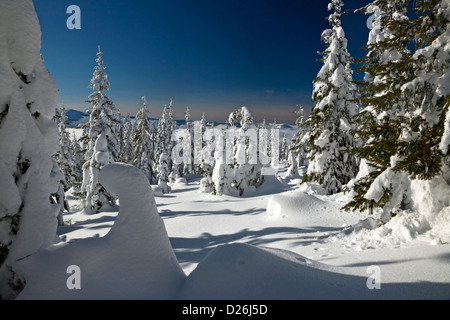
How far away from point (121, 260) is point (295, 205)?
936cm

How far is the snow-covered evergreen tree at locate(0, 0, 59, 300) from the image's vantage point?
11.0 ft

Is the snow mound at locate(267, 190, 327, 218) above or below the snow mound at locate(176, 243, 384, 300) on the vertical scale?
below

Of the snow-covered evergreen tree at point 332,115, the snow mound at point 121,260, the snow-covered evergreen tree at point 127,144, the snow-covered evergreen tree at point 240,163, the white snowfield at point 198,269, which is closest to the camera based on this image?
the snow mound at point 121,260

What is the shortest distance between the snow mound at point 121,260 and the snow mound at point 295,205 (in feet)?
26.9

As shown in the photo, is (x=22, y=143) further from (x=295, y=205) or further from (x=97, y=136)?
(x=97, y=136)

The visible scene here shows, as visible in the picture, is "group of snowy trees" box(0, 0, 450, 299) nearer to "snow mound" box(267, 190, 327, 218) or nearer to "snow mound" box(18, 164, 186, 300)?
"snow mound" box(18, 164, 186, 300)

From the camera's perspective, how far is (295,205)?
36.4 ft

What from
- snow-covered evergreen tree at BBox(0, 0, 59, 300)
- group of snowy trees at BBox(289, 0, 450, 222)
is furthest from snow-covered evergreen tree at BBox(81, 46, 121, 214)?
group of snowy trees at BBox(289, 0, 450, 222)

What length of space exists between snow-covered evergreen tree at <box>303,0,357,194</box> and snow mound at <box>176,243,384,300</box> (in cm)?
1246

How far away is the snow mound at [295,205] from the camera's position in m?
10.8

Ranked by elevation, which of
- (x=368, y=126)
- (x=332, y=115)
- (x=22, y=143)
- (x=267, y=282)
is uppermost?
(x=332, y=115)

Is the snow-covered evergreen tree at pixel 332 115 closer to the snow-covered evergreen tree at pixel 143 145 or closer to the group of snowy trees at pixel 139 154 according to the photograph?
the group of snowy trees at pixel 139 154

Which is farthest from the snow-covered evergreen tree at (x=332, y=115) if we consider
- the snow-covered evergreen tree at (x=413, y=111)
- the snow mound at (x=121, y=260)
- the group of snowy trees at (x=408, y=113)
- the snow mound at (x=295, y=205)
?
the snow mound at (x=121, y=260)

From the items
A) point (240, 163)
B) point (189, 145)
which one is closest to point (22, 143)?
point (240, 163)
